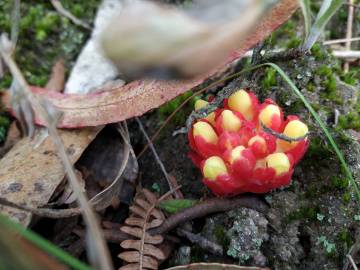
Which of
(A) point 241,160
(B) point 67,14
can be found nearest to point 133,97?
(A) point 241,160

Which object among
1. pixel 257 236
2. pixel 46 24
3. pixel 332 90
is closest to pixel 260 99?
pixel 332 90

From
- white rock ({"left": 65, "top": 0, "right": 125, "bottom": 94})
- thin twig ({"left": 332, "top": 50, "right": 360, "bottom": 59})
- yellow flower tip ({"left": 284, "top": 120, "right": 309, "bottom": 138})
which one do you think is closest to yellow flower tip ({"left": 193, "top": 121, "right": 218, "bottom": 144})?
yellow flower tip ({"left": 284, "top": 120, "right": 309, "bottom": 138})

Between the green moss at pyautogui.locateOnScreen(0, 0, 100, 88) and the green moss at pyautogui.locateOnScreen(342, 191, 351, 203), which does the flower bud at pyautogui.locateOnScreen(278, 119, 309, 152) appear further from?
the green moss at pyautogui.locateOnScreen(0, 0, 100, 88)

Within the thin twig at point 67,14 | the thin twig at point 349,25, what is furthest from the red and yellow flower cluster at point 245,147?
the thin twig at point 67,14

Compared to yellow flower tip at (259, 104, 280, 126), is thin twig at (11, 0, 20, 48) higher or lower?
higher

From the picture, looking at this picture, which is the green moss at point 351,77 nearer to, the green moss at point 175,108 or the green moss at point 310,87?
the green moss at point 310,87

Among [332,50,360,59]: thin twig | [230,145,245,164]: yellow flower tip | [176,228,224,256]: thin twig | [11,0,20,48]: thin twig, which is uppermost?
[11,0,20,48]: thin twig
